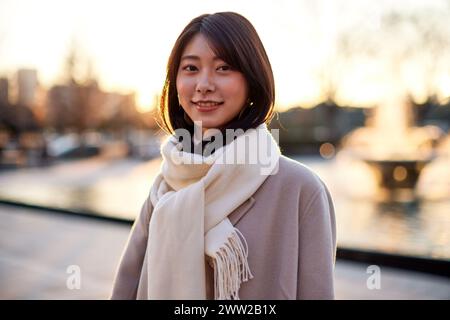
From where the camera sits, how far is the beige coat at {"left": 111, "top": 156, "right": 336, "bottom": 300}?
161 centimetres

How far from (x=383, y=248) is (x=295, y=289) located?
16.8ft

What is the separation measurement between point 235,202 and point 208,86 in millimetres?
369

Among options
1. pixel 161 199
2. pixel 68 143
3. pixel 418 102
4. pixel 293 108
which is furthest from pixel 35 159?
pixel 293 108

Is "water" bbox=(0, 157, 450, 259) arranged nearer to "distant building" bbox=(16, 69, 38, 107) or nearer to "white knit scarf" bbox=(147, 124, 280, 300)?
"white knit scarf" bbox=(147, 124, 280, 300)

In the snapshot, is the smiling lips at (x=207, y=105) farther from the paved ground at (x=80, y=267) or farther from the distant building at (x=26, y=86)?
the distant building at (x=26, y=86)

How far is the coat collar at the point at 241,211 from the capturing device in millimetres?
1663

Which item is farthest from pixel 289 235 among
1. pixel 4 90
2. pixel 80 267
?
pixel 4 90

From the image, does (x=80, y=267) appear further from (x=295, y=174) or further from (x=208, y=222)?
(x=295, y=174)

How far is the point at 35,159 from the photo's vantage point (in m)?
23.7

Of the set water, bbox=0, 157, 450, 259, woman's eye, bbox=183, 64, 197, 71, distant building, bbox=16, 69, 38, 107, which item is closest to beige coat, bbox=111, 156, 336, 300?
woman's eye, bbox=183, 64, 197, 71

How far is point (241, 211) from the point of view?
5.48ft

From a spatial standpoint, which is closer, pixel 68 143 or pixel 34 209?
pixel 34 209

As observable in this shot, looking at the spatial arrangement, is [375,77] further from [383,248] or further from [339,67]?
[383,248]

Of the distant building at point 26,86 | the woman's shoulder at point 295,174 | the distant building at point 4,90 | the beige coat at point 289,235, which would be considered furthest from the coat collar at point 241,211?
the distant building at point 26,86
